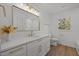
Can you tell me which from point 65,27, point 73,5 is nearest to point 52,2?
point 73,5

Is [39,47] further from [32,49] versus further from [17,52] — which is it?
[17,52]

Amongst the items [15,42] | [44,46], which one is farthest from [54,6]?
[15,42]

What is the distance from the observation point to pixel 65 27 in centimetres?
175

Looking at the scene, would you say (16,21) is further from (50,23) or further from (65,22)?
(65,22)

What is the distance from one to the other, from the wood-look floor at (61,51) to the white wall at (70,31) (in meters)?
0.07

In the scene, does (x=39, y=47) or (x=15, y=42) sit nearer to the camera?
(x=15, y=42)

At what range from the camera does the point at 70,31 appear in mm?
1729

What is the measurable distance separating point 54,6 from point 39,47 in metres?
0.67

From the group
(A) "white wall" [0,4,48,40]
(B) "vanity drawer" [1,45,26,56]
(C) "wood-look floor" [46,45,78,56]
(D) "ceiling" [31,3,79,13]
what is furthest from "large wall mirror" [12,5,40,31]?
(C) "wood-look floor" [46,45,78,56]

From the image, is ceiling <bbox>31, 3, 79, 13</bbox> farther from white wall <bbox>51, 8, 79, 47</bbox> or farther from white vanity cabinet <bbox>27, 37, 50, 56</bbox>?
white vanity cabinet <bbox>27, 37, 50, 56</bbox>

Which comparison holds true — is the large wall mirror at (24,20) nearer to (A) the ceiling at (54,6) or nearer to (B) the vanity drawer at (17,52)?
(A) the ceiling at (54,6)

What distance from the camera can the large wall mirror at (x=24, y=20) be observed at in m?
1.67

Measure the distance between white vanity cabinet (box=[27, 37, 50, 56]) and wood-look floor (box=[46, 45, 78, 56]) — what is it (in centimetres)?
8

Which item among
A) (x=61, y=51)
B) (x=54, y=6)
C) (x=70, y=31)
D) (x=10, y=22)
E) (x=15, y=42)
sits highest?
(x=54, y=6)
